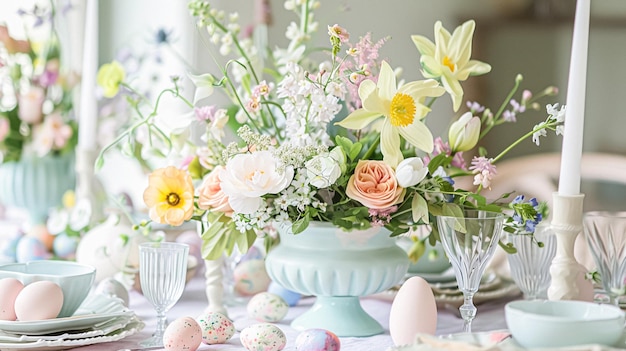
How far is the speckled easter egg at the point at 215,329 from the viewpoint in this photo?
3.90ft

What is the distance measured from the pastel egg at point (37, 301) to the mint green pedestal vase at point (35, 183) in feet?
2.76

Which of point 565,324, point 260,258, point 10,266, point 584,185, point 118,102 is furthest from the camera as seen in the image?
point 584,185

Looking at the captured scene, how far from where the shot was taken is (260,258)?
159 centimetres

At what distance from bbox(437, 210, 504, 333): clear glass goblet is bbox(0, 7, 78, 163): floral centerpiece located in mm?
1109

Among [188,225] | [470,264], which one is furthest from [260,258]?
[470,264]

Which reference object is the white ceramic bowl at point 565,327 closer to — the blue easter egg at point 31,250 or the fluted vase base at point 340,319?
the fluted vase base at point 340,319

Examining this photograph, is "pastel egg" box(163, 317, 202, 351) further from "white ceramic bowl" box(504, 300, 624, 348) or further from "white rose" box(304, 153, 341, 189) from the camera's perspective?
"white ceramic bowl" box(504, 300, 624, 348)

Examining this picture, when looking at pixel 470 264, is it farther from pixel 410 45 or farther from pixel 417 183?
pixel 410 45

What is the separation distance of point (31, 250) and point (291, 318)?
0.64 metres

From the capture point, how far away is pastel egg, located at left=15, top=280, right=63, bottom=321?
1119 mm

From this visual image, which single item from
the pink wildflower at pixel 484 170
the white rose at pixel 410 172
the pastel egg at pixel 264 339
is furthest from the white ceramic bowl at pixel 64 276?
the pink wildflower at pixel 484 170

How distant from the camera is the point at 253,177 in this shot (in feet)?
3.69

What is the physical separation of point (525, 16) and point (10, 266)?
1899 mm

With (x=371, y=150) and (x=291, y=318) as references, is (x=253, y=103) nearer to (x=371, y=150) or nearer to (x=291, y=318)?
(x=371, y=150)
